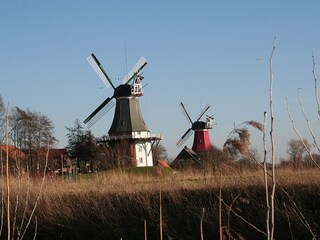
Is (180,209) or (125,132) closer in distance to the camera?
(180,209)

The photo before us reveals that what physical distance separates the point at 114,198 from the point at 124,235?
4.17ft

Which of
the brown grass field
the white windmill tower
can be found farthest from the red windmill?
the brown grass field

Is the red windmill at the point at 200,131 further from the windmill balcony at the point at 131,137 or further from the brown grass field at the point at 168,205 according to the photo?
the brown grass field at the point at 168,205

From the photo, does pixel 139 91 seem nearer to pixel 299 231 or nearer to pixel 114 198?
pixel 114 198

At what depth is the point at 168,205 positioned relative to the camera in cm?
1227

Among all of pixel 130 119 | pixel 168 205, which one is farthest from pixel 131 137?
pixel 168 205

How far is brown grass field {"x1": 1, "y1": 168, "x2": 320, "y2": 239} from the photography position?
1057cm

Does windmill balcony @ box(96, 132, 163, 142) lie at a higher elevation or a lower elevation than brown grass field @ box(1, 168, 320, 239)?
higher

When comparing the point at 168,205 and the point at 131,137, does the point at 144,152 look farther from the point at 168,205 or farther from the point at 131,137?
the point at 168,205

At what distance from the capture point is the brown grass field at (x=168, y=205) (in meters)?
10.6

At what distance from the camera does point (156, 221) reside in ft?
38.9

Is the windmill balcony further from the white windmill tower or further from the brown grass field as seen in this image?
the brown grass field

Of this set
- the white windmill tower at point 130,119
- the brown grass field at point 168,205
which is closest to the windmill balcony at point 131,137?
the white windmill tower at point 130,119


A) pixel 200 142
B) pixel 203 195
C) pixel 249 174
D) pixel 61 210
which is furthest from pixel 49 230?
pixel 200 142
